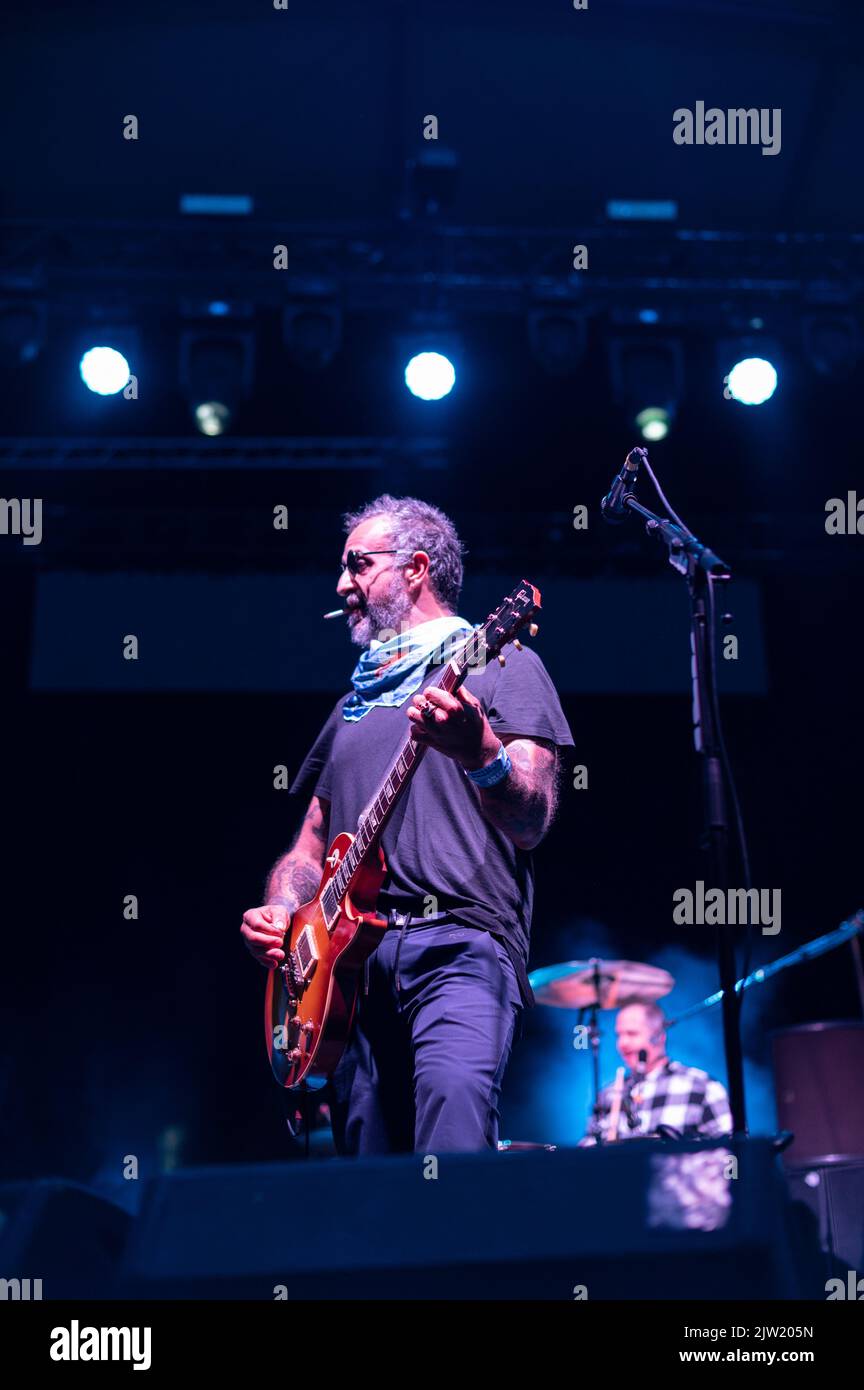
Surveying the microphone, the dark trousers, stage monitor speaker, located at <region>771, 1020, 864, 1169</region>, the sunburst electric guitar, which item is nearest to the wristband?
the sunburst electric guitar

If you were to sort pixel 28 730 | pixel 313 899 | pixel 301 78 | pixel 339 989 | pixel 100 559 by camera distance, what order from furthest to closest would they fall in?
pixel 28 730 < pixel 100 559 < pixel 301 78 < pixel 313 899 < pixel 339 989

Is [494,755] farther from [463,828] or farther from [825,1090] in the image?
[825,1090]

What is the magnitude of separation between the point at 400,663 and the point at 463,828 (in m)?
0.48

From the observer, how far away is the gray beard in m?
3.40

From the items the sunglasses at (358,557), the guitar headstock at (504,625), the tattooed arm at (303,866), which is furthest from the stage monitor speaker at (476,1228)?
the sunglasses at (358,557)

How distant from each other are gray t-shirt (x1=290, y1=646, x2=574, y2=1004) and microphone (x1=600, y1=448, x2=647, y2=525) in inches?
15.9

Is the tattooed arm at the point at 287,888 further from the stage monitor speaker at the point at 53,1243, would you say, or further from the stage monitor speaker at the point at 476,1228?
the stage monitor speaker at the point at 476,1228

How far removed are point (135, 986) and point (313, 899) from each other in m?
4.61

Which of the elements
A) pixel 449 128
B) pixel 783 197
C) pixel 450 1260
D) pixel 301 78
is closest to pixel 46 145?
pixel 301 78

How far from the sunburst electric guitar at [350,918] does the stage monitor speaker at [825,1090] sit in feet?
11.5

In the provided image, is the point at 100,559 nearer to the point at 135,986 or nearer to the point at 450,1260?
the point at 135,986

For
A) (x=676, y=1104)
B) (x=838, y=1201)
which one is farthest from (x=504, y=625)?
(x=676, y=1104)

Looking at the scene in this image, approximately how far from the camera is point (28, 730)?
7.29m

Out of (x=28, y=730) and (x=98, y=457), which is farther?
(x=28, y=730)
